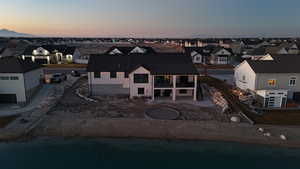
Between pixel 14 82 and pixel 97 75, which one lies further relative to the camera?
pixel 97 75

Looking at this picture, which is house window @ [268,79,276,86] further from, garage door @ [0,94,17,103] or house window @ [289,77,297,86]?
garage door @ [0,94,17,103]

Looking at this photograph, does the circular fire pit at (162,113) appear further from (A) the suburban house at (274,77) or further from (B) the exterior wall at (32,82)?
(B) the exterior wall at (32,82)

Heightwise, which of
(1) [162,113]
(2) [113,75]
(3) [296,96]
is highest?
(2) [113,75]

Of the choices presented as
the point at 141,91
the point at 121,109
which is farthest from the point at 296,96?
the point at 121,109

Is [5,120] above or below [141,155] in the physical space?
above

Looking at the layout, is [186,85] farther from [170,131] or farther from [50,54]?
[50,54]

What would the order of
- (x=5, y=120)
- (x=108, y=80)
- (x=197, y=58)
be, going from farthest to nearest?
(x=197, y=58)
(x=108, y=80)
(x=5, y=120)
